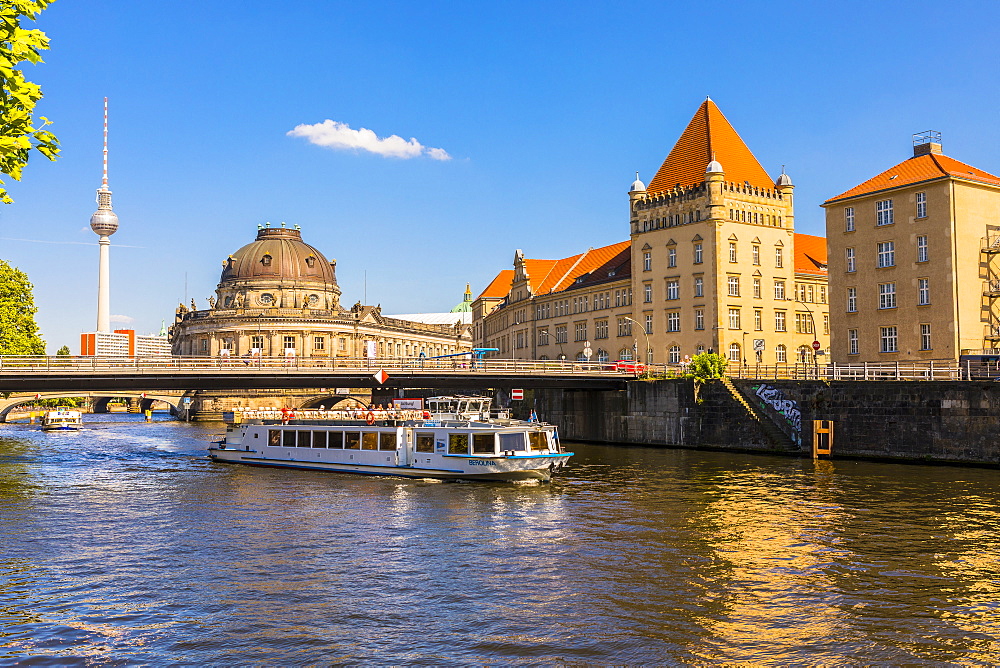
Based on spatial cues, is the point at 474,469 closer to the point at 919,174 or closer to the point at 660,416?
the point at 660,416

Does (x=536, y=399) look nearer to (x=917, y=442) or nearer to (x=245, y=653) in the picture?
(x=917, y=442)

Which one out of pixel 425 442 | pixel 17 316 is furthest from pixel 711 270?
pixel 17 316

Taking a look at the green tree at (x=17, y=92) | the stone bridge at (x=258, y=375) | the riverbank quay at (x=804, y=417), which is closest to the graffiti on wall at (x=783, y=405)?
the riverbank quay at (x=804, y=417)

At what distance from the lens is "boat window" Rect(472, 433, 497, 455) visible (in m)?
50.1

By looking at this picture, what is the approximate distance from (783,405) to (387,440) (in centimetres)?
2709

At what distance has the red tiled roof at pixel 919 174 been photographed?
6675 cm

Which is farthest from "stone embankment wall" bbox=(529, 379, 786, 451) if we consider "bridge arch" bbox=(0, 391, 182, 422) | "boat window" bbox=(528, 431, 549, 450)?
"bridge arch" bbox=(0, 391, 182, 422)

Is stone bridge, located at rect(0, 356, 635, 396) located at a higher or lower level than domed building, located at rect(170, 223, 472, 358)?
lower

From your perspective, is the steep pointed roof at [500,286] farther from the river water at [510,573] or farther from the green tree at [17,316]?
the river water at [510,573]

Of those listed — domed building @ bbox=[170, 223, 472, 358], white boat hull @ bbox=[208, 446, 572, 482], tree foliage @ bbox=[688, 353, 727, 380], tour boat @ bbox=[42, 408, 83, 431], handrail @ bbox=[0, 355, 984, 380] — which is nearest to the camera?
white boat hull @ bbox=[208, 446, 572, 482]

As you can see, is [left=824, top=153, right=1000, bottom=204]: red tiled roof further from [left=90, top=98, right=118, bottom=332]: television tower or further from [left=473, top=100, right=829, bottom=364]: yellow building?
[left=90, top=98, right=118, bottom=332]: television tower

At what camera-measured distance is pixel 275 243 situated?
192 m

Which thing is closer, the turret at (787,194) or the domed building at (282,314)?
the turret at (787,194)

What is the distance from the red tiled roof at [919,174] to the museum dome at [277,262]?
133 metres
